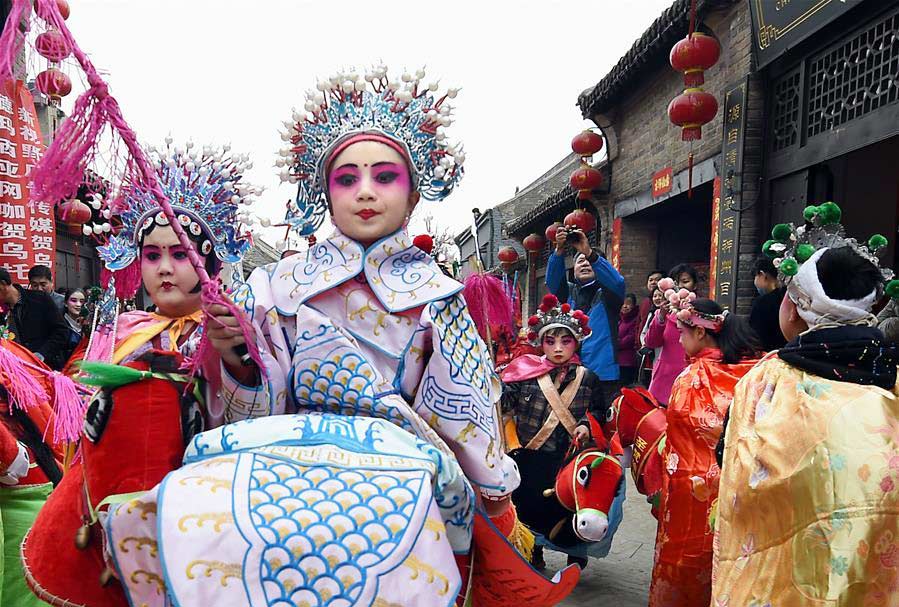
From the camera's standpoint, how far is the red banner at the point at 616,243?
10711 millimetres

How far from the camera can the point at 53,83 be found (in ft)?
5.59

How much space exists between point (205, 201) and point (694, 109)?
5.51 metres

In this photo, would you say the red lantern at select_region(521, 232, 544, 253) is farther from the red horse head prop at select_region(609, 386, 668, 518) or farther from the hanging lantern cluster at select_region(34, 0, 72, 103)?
the hanging lantern cluster at select_region(34, 0, 72, 103)

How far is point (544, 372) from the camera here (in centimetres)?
441

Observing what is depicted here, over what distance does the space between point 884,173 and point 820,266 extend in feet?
18.6

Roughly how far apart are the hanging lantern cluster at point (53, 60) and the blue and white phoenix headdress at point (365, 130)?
768mm

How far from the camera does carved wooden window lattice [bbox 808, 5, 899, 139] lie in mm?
4898

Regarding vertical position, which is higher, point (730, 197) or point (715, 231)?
point (730, 197)

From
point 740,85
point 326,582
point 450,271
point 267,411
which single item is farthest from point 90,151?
point 740,85

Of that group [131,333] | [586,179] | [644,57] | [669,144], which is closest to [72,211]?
[131,333]

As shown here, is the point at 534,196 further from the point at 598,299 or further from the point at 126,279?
the point at 126,279

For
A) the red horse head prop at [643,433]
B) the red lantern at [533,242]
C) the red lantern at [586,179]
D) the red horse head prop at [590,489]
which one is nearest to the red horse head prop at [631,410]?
the red horse head prop at [643,433]

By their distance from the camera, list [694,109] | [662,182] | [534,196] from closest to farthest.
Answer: [694,109]
[662,182]
[534,196]

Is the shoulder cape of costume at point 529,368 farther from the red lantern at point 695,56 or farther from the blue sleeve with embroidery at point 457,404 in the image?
the red lantern at point 695,56
